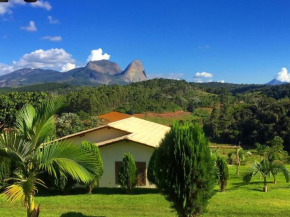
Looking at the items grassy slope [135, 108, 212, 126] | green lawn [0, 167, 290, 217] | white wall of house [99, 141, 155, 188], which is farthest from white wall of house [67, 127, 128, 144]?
grassy slope [135, 108, 212, 126]

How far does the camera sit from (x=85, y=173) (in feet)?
14.0

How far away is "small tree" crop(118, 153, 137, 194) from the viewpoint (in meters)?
11.5

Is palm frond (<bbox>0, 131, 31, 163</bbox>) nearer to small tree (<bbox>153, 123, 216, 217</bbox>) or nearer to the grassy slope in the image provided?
small tree (<bbox>153, 123, 216, 217</bbox>)

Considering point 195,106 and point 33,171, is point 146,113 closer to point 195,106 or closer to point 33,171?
point 195,106

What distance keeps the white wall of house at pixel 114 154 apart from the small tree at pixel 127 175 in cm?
149

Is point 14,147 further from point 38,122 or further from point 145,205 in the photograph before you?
point 145,205

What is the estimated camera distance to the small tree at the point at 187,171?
5.47 metres

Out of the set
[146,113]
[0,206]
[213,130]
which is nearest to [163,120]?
[146,113]

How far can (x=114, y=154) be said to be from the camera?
13328 mm

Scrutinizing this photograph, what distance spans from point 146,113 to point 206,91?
57151mm

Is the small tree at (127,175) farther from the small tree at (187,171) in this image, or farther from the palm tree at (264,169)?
the small tree at (187,171)

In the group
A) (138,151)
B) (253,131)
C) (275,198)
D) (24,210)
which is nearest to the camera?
(24,210)

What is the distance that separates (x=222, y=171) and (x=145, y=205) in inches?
153

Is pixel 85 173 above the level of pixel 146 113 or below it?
below
